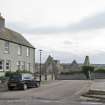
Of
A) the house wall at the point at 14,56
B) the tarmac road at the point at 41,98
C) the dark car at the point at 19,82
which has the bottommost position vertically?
the tarmac road at the point at 41,98

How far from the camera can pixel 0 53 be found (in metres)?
47.7

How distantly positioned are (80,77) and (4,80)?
40.8m

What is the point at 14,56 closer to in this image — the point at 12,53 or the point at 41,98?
the point at 12,53

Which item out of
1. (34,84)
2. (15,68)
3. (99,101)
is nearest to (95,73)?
(15,68)

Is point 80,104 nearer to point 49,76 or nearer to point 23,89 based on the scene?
point 23,89

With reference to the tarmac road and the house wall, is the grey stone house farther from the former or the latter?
the tarmac road

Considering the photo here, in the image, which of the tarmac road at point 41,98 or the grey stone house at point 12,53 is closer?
the tarmac road at point 41,98

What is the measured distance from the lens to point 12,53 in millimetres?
51844

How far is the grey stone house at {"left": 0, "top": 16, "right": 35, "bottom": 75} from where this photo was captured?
48875 millimetres

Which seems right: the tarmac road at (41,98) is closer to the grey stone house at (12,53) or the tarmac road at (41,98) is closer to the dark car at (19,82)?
the dark car at (19,82)

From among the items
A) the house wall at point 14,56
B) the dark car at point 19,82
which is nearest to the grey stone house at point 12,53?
the house wall at point 14,56

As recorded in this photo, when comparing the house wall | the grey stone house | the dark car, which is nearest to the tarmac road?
the dark car

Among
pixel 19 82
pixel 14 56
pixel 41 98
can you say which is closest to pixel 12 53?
pixel 14 56

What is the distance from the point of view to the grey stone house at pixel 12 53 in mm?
48875
